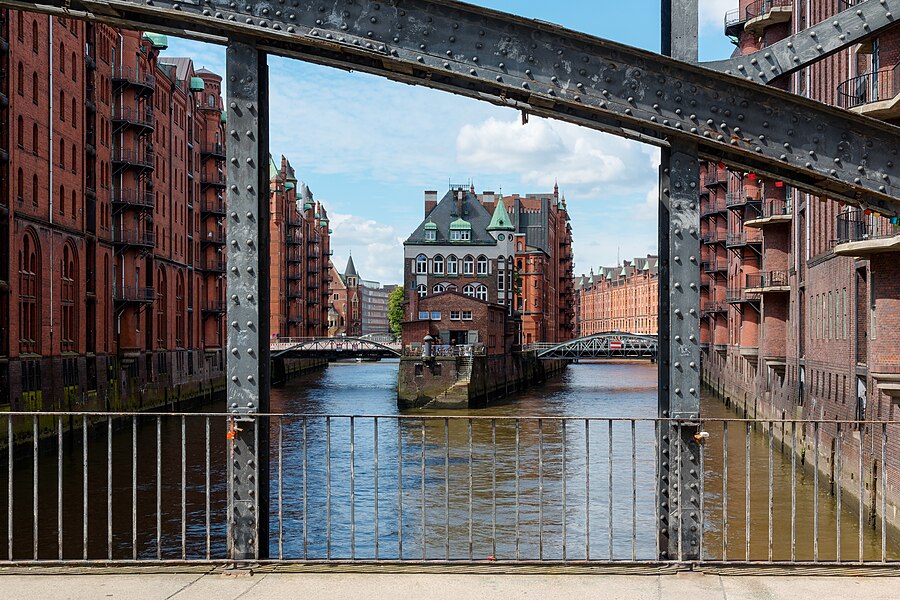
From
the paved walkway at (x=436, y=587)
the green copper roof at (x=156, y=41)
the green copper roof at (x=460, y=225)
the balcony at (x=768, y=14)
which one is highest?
the green copper roof at (x=156, y=41)

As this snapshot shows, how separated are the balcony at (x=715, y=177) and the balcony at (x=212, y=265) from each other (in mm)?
31586

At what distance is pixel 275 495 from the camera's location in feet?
83.0

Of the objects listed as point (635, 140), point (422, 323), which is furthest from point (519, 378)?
point (635, 140)

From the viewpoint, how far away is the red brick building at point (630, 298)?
154250 millimetres

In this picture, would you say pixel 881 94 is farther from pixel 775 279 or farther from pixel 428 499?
pixel 775 279

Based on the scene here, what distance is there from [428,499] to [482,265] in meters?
68.5

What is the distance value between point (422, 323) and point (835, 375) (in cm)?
4082

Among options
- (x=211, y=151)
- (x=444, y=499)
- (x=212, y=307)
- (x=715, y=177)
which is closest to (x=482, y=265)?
(x=212, y=307)

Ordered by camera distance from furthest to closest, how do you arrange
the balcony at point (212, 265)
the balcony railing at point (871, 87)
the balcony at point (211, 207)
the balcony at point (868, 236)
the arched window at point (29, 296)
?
the balcony at point (212, 265), the balcony at point (211, 207), the arched window at point (29, 296), the balcony railing at point (871, 87), the balcony at point (868, 236)

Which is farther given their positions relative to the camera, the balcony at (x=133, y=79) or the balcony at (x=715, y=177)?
the balcony at (x=715, y=177)

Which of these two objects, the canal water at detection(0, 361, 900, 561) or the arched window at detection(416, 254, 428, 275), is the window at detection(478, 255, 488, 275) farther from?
the canal water at detection(0, 361, 900, 561)

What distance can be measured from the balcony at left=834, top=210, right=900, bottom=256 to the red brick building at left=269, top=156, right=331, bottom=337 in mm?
67576

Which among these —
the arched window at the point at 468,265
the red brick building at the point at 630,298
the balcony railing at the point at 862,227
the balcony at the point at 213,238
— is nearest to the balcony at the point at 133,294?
the balcony at the point at 213,238

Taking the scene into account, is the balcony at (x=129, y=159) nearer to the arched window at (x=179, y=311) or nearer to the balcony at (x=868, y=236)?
the arched window at (x=179, y=311)
